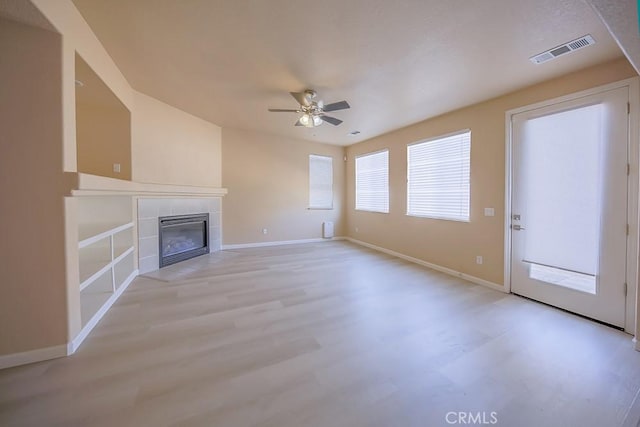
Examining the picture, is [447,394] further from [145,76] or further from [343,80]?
[145,76]

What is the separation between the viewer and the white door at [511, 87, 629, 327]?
7.90 feet

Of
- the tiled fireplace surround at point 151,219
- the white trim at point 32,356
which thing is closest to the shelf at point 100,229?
the tiled fireplace surround at point 151,219

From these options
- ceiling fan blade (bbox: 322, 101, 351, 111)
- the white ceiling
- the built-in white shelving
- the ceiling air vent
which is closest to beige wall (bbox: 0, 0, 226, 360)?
the white ceiling

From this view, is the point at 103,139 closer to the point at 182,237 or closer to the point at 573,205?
the point at 182,237

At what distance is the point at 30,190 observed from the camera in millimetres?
1772

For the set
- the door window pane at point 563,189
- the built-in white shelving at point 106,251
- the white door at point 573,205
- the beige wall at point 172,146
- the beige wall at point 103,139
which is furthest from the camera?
the beige wall at point 172,146

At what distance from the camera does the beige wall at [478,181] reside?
110 inches

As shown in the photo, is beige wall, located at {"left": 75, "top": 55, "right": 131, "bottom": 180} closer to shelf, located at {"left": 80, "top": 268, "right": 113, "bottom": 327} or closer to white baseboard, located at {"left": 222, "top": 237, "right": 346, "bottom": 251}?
shelf, located at {"left": 80, "top": 268, "right": 113, "bottom": 327}

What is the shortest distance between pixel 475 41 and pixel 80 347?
4332 mm

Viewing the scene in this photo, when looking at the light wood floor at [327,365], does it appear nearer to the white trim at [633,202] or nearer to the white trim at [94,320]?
the white trim at [94,320]

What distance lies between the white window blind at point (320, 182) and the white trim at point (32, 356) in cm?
517

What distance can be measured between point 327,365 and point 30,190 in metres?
2.54

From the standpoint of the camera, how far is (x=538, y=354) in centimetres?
199

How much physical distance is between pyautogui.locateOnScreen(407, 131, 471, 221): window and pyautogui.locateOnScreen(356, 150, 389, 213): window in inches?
29.0
